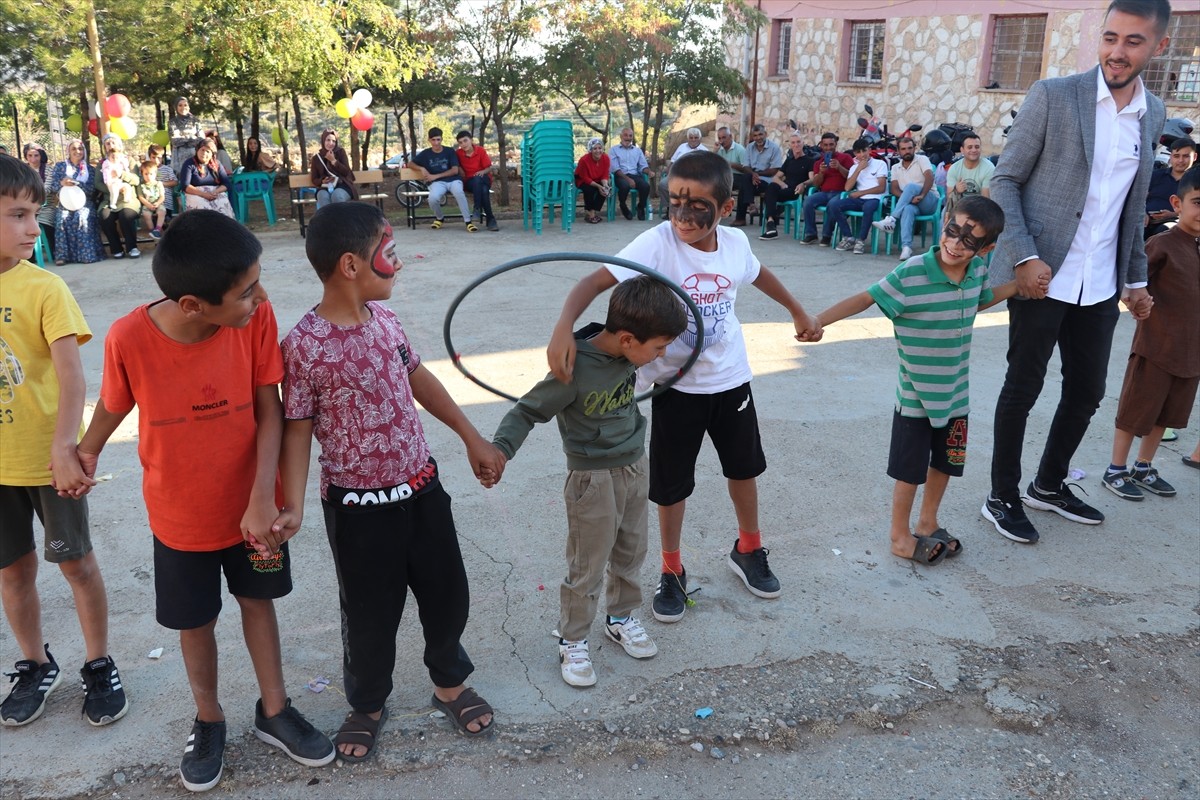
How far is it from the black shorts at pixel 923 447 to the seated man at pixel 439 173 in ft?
32.9

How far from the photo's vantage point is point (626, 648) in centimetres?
316

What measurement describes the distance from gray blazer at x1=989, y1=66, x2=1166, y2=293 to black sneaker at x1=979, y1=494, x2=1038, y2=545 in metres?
0.95

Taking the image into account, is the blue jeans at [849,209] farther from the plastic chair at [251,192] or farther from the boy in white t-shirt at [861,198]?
the plastic chair at [251,192]

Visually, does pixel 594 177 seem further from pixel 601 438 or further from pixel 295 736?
pixel 295 736

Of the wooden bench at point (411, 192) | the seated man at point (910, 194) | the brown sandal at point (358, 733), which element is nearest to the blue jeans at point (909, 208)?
the seated man at point (910, 194)

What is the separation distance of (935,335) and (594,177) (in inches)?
417

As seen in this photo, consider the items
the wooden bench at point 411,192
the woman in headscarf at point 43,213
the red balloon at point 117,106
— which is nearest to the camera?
the woman in headscarf at point 43,213

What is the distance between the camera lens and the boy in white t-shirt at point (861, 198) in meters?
11.2

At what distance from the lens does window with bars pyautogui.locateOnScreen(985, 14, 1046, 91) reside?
15.6 metres

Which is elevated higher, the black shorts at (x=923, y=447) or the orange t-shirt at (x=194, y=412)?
the orange t-shirt at (x=194, y=412)

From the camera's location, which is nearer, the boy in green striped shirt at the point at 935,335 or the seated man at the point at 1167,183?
the boy in green striped shirt at the point at 935,335

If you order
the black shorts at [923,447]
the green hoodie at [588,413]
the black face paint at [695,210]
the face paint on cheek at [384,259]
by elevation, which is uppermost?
the black face paint at [695,210]

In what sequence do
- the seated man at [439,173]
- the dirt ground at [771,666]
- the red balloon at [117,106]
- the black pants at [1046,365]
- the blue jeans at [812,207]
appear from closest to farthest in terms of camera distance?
1. the dirt ground at [771,666]
2. the black pants at [1046,365]
3. the blue jeans at [812,207]
4. the red balloon at [117,106]
5. the seated man at [439,173]

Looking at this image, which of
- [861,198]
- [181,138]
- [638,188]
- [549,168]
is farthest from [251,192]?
[861,198]
